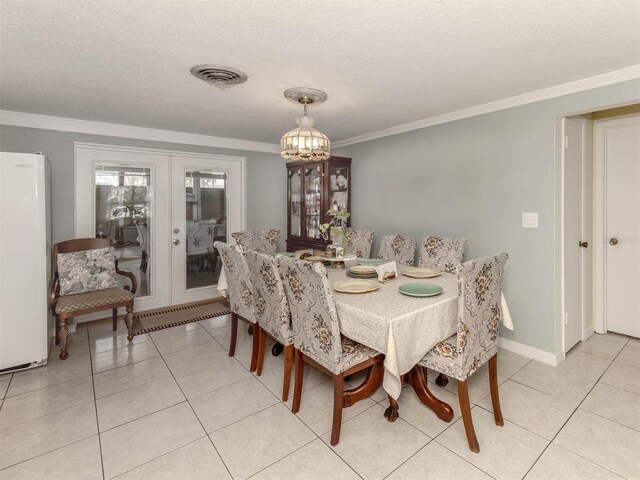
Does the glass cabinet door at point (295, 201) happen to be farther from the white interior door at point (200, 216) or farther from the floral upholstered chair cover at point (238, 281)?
the floral upholstered chair cover at point (238, 281)

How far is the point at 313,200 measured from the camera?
14.8 feet

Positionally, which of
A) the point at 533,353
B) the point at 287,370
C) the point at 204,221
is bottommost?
the point at 533,353

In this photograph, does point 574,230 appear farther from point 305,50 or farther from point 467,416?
point 305,50

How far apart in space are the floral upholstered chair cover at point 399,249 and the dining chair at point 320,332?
1.53 meters

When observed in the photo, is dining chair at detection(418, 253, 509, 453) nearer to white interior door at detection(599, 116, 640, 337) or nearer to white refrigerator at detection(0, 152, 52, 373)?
white interior door at detection(599, 116, 640, 337)

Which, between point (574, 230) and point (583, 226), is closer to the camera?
point (574, 230)

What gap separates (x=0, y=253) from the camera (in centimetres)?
247

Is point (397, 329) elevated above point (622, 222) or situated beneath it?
situated beneath

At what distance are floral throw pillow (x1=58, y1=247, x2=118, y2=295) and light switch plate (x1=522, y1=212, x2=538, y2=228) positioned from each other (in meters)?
3.92

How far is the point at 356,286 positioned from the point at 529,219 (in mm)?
1693

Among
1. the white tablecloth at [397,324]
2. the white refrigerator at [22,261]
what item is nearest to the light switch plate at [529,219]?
the white tablecloth at [397,324]

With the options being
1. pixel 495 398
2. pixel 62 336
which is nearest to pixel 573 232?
pixel 495 398

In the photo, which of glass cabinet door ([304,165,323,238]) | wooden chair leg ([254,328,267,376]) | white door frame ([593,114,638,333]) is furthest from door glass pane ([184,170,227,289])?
white door frame ([593,114,638,333])

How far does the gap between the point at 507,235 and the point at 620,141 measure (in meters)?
1.42
